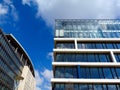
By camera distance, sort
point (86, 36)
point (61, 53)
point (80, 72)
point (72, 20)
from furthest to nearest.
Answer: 1. point (72, 20)
2. point (86, 36)
3. point (61, 53)
4. point (80, 72)

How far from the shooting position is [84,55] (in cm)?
4119

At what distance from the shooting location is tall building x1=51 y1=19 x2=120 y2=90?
115ft

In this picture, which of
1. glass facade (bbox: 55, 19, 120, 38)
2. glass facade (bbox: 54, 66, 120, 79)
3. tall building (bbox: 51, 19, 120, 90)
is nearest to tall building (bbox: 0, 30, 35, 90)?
glass facade (bbox: 55, 19, 120, 38)

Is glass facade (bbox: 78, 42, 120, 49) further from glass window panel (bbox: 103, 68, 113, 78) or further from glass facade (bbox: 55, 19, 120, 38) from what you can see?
glass window panel (bbox: 103, 68, 113, 78)

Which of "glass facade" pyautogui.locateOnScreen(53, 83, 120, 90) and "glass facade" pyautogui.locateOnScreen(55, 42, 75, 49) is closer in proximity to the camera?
A: "glass facade" pyautogui.locateOnScreen(53, 83, 120, 90)

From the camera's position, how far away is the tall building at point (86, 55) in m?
35.1

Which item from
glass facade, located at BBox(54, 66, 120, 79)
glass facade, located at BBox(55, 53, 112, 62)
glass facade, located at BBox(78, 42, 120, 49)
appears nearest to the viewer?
glass facade, located at BBox(54, 66, 120, 79)

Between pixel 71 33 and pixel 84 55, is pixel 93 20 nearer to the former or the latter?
pixel 71 33

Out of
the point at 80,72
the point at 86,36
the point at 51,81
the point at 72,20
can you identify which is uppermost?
the point at 72,20

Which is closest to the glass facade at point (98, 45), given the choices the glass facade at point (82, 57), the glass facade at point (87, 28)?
the glass facade at point (87, 28)

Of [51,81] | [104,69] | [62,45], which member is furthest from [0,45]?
[104,69]

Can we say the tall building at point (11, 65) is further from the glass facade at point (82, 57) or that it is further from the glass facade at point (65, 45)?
the glass facade at point (82, 57)

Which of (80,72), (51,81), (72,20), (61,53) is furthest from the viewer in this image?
(72,20)

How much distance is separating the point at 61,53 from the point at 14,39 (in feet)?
102
